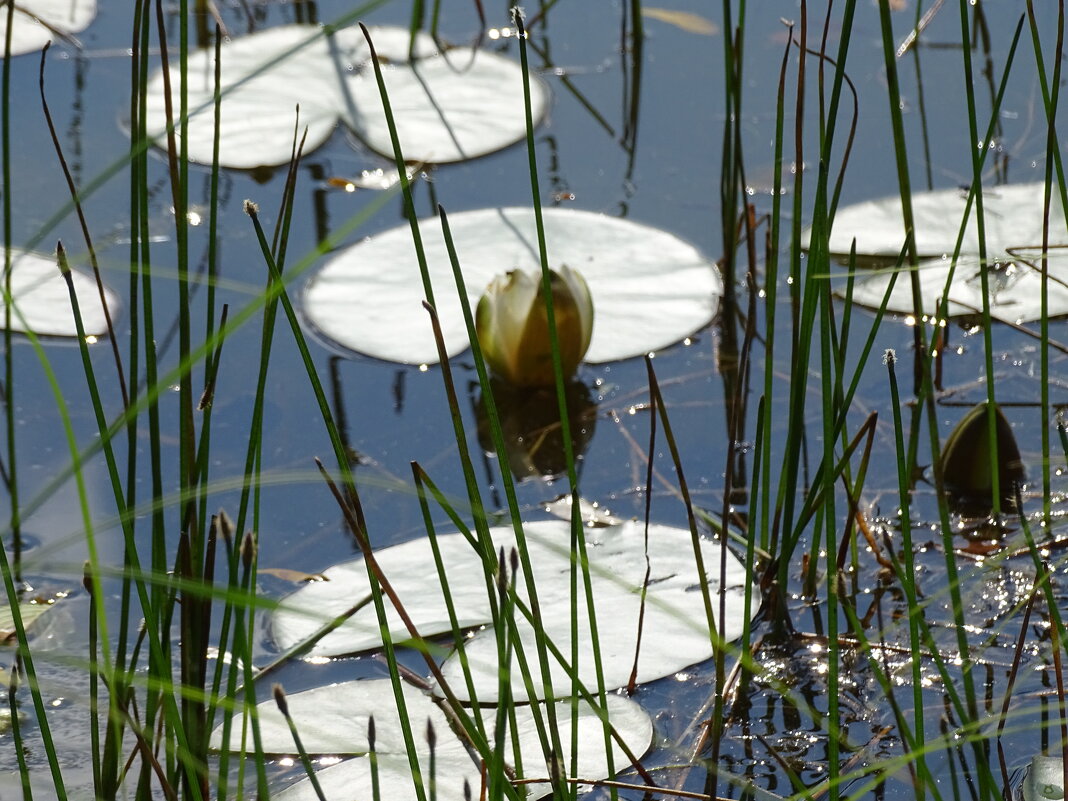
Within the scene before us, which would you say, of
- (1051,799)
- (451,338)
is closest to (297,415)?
(451,338)

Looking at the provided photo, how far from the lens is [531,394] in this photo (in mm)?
1609

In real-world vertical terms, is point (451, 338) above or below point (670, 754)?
above

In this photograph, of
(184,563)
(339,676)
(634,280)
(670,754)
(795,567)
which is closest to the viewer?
(184,563)

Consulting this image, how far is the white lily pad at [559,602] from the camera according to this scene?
45.1 inches

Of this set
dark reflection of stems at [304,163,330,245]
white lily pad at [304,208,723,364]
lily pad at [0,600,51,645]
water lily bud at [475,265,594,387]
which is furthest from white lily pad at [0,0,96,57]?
lily pad at [0,600,51,645]

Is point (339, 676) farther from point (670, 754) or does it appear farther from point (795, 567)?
point (795, 567)

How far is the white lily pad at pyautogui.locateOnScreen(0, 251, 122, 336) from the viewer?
5.41ft

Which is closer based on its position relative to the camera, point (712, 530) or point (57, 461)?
point (712, 530)

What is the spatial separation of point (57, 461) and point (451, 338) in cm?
50

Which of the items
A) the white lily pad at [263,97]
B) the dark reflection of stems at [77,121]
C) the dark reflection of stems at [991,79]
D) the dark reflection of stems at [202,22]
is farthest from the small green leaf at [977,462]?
the dark reflection of stems at [202,22]

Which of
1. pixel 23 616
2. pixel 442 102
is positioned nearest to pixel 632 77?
pixel 442 102

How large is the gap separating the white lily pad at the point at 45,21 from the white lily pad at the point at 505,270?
951 mm

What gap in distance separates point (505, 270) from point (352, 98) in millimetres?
622

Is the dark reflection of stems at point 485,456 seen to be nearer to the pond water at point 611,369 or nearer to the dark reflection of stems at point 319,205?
the pond water at point 611,369
